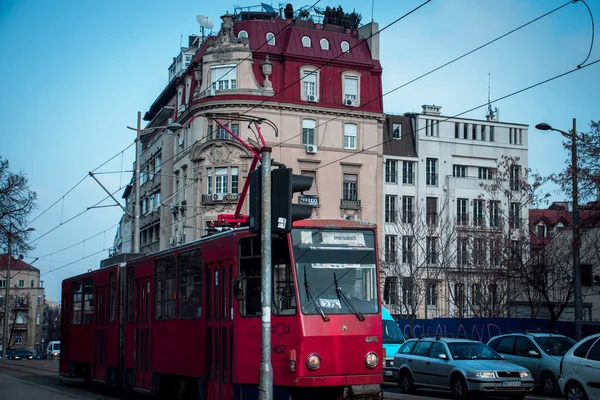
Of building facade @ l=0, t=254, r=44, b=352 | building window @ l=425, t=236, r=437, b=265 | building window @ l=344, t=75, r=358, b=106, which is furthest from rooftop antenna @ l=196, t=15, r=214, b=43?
building facade @ l=0, t=254, r=44, b=352

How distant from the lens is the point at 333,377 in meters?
12.8

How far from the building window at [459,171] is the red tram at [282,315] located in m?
47.2

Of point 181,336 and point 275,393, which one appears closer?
point 275,393

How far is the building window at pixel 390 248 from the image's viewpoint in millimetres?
52344

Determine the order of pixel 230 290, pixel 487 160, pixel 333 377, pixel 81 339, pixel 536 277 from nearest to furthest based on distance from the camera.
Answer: pixel 333 377
pixel 230 290
pixel 81 339
pixel 536 277
pixel 487 160

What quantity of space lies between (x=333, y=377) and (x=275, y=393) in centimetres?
96

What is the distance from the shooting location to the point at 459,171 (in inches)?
2451

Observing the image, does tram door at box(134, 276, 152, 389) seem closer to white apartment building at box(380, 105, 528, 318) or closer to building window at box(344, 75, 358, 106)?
building window at box(344, 75, 358, 106)

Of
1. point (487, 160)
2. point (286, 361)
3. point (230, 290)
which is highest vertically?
point (487, 160)

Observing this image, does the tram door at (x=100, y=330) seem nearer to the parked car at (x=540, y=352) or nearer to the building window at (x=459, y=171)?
the parked car at (x=540, y=352)

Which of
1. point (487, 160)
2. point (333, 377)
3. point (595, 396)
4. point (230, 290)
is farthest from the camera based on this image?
point (487, 160)

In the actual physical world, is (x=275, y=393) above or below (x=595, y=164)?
below

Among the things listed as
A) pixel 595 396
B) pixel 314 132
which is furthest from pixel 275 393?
pixel 314 132

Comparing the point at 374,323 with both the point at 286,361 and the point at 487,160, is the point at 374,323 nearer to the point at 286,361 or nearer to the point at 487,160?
the point at 286,361
